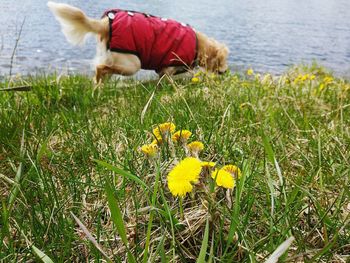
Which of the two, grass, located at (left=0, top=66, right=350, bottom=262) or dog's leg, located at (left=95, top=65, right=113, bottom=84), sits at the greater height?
grass, located at (left=0, top=66, right=350, bottom=262)

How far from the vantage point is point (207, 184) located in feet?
2.99

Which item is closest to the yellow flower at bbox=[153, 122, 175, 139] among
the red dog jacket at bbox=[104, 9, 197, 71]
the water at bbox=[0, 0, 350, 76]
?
the water at bbox=[0, 0, 350, 76]

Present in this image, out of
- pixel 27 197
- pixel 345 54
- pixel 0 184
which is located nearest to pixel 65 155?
pixel 0 184

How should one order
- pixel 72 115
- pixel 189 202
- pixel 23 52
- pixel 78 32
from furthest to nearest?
pixel 23 52, pixel 78 32, pixel 72 115, pixel 189 202

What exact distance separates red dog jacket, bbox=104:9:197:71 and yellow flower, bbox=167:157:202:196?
394 centimetres

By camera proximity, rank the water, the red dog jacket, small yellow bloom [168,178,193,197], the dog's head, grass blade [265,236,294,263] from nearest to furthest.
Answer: grass blade [265,236,294,263], small yellow bloom [168,178,193,197], the red dog jacket, the dog's head, the water

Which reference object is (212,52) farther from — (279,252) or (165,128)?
(279,252)

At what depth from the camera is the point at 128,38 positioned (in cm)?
495

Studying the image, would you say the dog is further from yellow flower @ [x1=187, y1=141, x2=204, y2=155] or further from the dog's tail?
yellow flower @ [x1=187, y1=141, x2=204, y2=155]

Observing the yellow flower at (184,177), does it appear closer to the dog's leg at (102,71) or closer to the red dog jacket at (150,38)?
the red dog jacket at (150,38)

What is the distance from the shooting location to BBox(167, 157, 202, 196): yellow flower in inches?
31.0

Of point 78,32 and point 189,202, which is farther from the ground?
point 189,202

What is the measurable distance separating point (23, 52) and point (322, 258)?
7107 millimetres

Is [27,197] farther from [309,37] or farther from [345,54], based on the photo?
[309,37]
